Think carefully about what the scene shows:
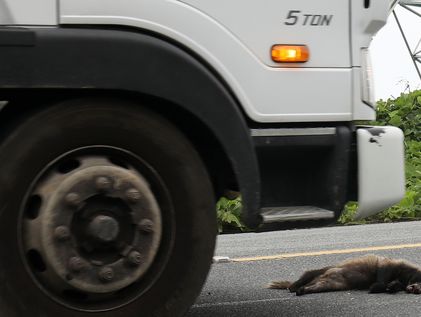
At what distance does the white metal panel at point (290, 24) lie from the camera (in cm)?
303

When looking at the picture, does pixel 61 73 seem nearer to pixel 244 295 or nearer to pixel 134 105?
pixel 134 105

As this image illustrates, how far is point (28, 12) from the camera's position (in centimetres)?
281

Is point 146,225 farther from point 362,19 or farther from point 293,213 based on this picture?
point 362,19

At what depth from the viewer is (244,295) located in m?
4.56

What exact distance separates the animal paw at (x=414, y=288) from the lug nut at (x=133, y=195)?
236 centimetres

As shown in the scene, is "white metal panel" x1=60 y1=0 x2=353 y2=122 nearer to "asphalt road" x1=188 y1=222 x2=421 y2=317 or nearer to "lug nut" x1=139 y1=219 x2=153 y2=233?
"lug nut" x1=139 y1=219 x2=153 y2=233

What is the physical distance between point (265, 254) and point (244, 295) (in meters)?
1.65

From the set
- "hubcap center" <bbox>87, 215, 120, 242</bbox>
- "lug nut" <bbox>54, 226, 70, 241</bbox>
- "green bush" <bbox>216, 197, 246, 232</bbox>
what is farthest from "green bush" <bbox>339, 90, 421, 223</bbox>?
"lug nut" <bbox>54, 226, 70, 241</bbox>

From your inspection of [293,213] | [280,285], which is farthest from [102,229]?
Result: [280,285]

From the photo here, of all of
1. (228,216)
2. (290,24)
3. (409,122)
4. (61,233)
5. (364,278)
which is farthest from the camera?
(409,122)

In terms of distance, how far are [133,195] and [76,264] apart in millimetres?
359

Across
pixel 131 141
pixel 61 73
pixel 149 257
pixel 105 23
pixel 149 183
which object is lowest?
pixel 149 257

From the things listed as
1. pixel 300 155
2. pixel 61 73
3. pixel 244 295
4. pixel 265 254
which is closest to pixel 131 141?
pixel 61 73

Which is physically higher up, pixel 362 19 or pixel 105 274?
pixel 362 19
